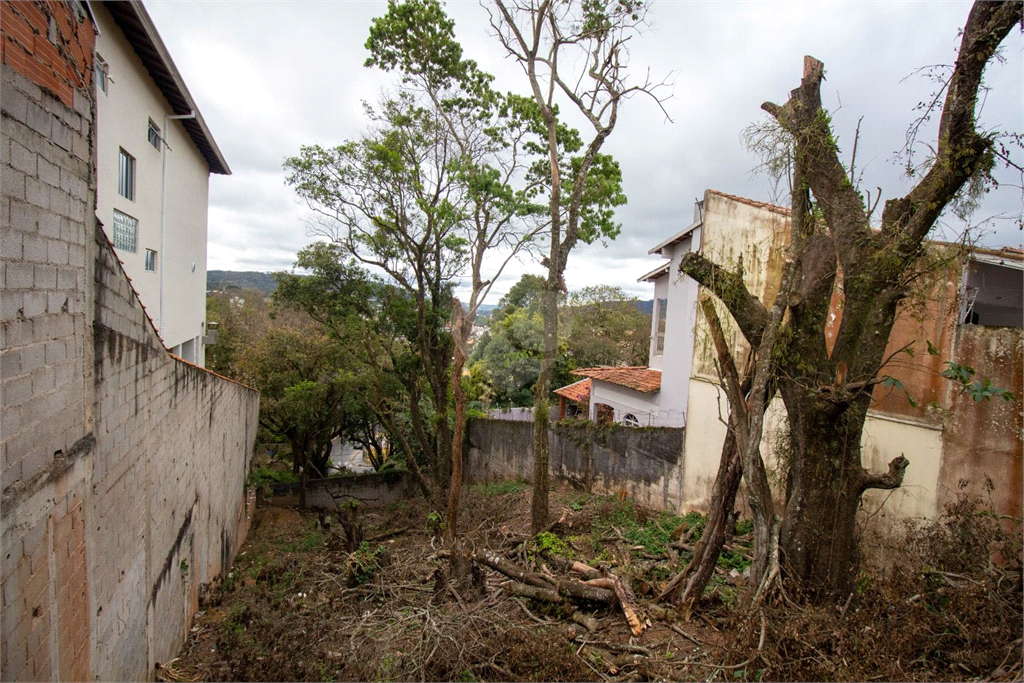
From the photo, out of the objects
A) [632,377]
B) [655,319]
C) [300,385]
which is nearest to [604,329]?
[655,319]

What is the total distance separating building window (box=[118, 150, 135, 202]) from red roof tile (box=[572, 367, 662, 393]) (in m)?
10.8

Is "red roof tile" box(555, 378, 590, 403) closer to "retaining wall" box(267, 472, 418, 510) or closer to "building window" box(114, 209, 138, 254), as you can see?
"retaining wall" box(267, 472, 418, 510)

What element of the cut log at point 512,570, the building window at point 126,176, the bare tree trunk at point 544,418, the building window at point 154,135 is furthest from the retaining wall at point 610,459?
the building window at point 154,135

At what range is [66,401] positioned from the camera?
3.31m

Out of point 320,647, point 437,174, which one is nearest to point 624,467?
point 320,647

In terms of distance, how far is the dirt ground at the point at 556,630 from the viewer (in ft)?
14.5

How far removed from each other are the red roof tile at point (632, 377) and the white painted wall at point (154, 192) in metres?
9.98

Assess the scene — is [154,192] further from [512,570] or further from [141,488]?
[512,570]

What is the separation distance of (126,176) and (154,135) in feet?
5.86

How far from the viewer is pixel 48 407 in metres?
3.06

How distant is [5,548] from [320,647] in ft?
13.3

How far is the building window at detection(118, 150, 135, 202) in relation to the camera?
10.1 metres

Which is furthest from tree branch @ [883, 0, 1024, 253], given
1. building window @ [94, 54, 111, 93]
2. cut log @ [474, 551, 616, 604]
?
building window @ [94, 54, 111, 93]

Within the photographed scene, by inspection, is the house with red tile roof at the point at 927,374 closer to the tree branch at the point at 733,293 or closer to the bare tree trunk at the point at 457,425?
the tree branch at the point at 733,293
